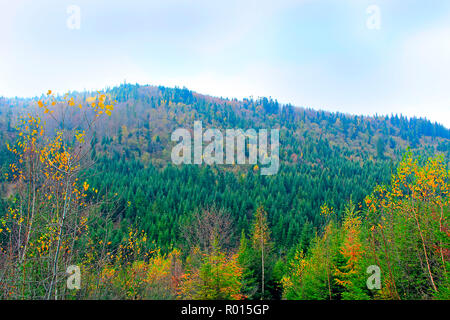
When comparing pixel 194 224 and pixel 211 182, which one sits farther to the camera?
pixel 211 182

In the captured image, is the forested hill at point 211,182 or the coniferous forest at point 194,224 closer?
the coniferous forest at point 194,224

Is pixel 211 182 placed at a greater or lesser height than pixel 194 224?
greater

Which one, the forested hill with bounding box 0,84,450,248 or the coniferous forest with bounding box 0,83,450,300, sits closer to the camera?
the coniferous forest with bounding box 0,83,450,300

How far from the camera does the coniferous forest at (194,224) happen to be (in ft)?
22.8

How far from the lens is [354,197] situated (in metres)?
79.9

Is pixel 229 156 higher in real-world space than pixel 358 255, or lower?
higher

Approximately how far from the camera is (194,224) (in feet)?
101

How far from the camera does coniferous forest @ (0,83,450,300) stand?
22.8ft
